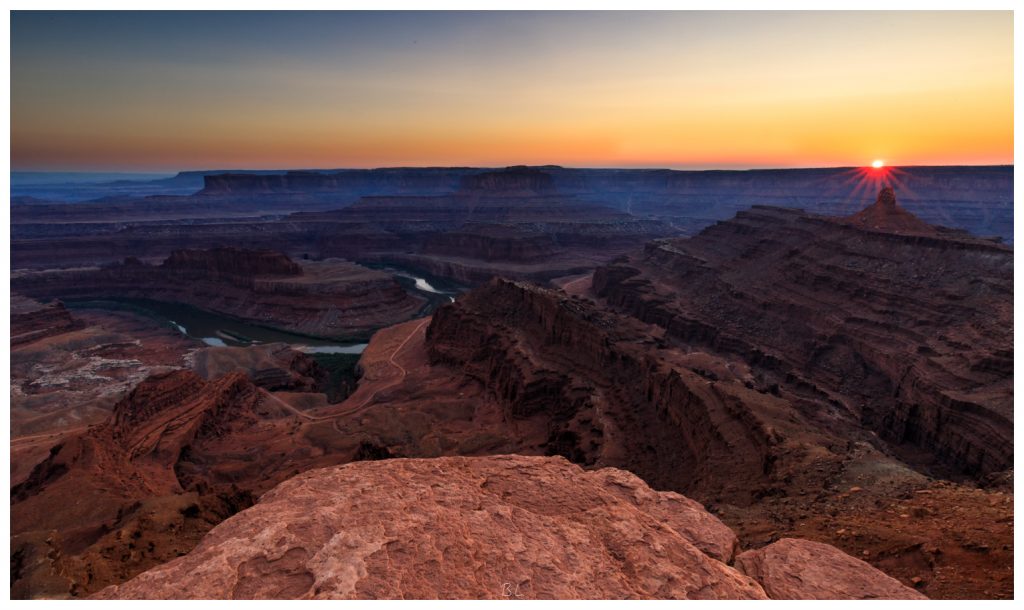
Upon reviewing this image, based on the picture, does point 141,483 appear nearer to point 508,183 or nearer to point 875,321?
point 875,321

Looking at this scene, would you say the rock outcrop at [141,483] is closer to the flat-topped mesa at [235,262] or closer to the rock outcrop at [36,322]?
the rock outcrop at [36,322]

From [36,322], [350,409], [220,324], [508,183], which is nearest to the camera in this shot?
[350,409]

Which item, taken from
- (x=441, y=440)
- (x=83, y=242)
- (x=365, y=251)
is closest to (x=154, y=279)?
(x=83, y=242)

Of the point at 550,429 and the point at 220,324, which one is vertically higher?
the point at 550,429

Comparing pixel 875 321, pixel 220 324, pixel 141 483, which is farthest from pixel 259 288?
pixel 875 321

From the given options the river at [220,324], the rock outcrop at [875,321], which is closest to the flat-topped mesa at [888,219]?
the rock outcrop at [875,321]

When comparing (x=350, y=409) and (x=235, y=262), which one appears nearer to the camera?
(x=350, y=409)

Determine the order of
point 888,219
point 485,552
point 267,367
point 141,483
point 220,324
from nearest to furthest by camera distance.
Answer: point 485,552 < point 141,483 < point 267,367 < point 888,219 < point 220,324

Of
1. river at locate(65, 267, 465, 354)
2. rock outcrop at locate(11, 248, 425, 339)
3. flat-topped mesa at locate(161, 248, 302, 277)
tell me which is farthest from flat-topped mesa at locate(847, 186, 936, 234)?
flat-topped mesa at locate(161, 248, 302, 277)
